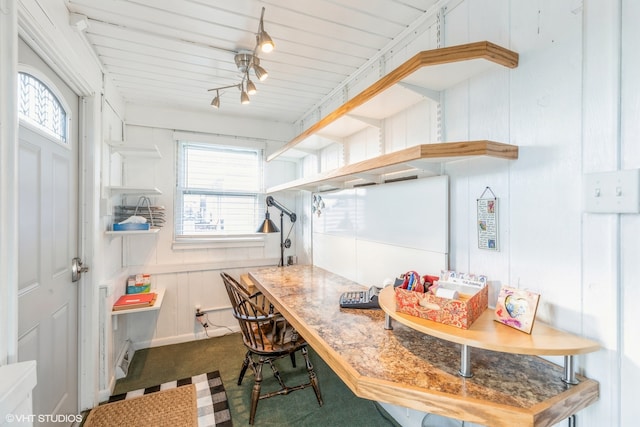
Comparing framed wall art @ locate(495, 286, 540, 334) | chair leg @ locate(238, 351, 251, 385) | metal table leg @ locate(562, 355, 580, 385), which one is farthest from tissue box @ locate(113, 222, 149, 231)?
metal table leg @ locate(562, 355, 580, 385)

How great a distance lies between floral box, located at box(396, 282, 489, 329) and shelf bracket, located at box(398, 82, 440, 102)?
904mm

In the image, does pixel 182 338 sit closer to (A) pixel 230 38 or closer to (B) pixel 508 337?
(A) pixel 230 38

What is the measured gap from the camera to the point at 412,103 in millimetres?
1631

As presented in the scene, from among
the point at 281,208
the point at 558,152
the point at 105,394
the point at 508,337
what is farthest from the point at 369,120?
the point at 105,394

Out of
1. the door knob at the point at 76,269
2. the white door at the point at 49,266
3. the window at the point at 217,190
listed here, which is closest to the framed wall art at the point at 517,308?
the white door at the point at 49,266

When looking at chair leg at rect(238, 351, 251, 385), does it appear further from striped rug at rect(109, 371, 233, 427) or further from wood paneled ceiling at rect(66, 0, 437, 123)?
wood paneled ceiling at rect(66, 0, 437, 123)

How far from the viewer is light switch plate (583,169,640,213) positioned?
0.81 metres

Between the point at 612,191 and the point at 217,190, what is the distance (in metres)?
3.07

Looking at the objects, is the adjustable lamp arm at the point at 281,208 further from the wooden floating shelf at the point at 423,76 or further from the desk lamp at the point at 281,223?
the wooden floating shelf at the point at 423,76

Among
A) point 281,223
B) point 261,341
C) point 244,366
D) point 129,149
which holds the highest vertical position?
point 129,149

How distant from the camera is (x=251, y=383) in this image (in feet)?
7.18

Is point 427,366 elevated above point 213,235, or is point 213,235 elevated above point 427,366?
point 213,235

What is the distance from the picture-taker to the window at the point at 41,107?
131 centimetres

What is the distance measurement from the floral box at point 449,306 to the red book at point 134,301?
219cm
